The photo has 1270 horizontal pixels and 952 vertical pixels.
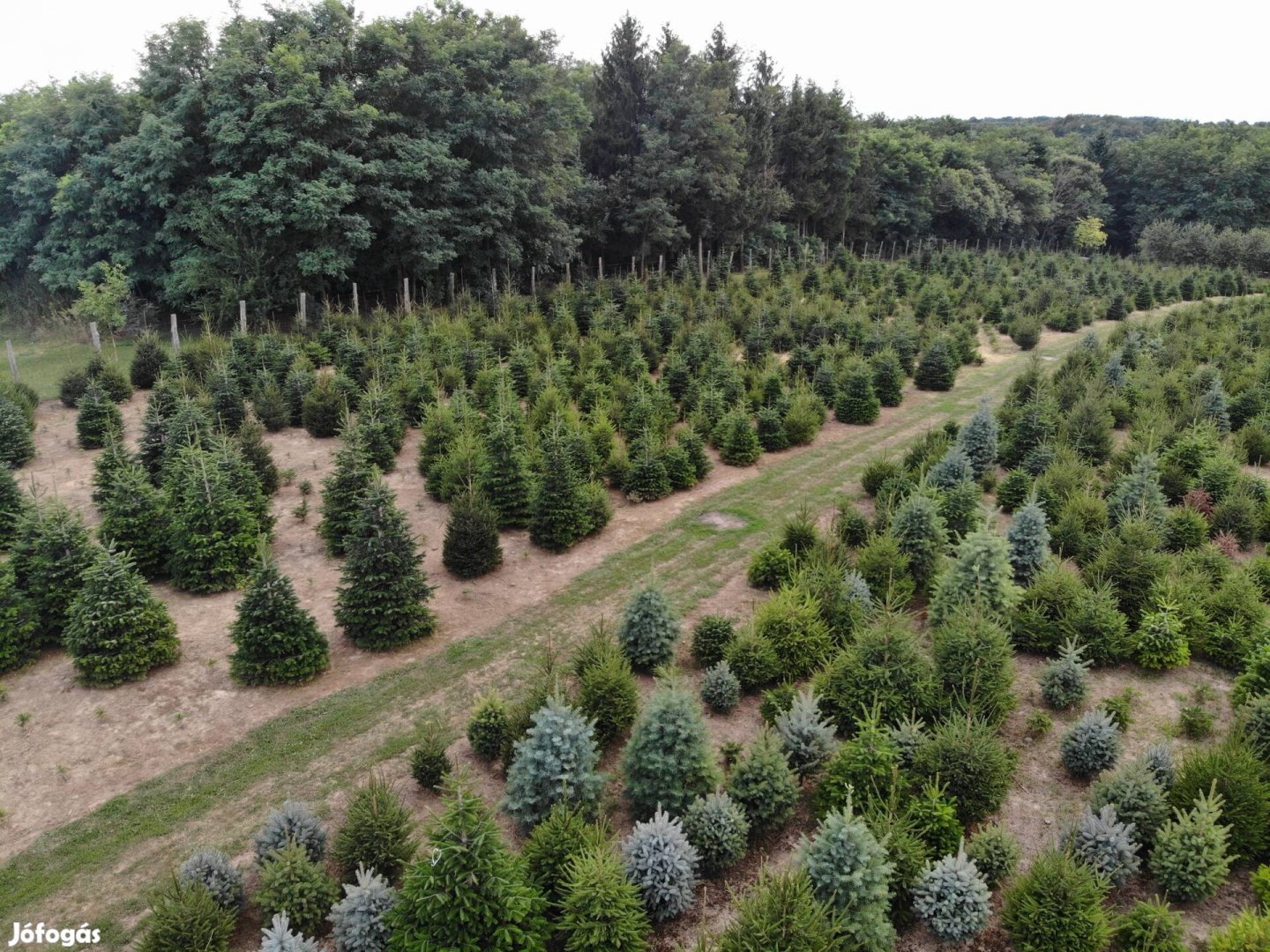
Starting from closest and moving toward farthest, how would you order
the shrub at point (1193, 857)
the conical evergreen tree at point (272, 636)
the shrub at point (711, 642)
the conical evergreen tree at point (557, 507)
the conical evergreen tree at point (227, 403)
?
the shrub at point (1193, 857), the conical evergreen tree at point (272, 636), the shrub at point (711, 642), the conical evergreen tree at point (557, 507), the conical evergreen tree at point (227, 403)

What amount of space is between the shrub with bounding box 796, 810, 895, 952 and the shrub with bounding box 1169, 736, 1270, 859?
12.1 ft

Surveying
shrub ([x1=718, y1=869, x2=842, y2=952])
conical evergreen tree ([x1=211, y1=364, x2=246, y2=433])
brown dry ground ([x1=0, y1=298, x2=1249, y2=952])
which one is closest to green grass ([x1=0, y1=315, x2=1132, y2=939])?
brown dry ground ([x1=0, y1=298, x2=1249, y2=952])

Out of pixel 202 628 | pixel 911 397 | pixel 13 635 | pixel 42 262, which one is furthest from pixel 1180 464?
pixel 42 262

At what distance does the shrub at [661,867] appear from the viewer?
7512 mm

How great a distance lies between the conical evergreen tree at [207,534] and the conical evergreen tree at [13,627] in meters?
2.36

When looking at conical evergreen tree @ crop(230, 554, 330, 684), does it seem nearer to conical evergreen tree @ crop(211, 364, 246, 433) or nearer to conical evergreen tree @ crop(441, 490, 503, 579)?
conical evergreen tree @ crop(441, 490, 503, 579)

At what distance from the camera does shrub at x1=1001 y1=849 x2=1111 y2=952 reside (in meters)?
7.01

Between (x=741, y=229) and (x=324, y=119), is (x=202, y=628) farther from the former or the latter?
(x=741, y=229)

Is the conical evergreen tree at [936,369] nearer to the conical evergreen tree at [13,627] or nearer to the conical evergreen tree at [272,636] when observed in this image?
the conical evergreen tree at [272,636]

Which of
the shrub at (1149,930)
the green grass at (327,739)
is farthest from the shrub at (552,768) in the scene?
the shrub at (1149,930)

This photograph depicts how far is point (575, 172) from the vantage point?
38.9 metres

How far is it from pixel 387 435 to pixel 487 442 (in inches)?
146

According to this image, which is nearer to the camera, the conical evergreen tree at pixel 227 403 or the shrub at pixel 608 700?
the shrub at pixel 608 700

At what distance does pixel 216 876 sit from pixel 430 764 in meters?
2.42
